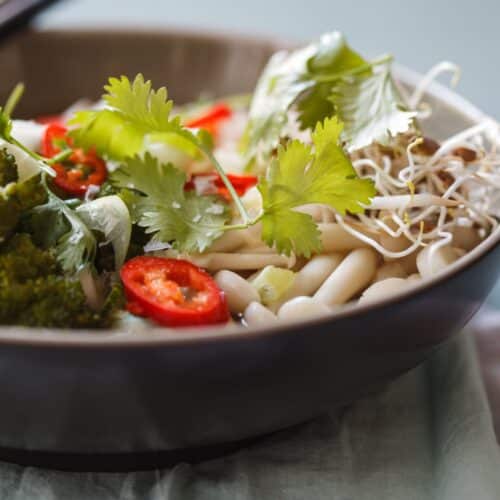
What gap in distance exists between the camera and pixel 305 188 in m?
1.50

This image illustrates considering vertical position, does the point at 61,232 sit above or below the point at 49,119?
above

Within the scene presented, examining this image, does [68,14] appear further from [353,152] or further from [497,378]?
[497,378]

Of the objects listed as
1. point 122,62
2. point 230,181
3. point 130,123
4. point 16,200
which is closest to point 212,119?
point 122,62

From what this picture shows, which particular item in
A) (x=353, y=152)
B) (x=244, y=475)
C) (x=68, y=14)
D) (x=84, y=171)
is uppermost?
(x=353, y=152)

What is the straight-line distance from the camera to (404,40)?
3572mm

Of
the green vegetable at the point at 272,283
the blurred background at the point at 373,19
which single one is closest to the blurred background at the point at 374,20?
the blurred background at the point at 373,19

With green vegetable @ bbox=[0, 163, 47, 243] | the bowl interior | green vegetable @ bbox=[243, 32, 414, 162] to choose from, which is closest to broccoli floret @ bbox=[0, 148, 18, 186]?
green vegetable @ bbox=[0, 163, 47, 243]

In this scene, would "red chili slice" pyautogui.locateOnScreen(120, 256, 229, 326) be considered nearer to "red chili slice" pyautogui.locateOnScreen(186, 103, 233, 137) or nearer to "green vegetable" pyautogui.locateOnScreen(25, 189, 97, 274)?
"green vegetable" pyautogui.locateOnScreen(25, 189, 97, 274)

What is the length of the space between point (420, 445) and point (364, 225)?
0.40 metres

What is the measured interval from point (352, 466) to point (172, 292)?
438 millimetres

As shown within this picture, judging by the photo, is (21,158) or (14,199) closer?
(14,199)

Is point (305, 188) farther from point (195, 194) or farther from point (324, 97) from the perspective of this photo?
point (324, 97)

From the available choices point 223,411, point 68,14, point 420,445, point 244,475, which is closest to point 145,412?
point 223,411

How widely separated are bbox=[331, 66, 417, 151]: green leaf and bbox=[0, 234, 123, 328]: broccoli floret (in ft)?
1.98
